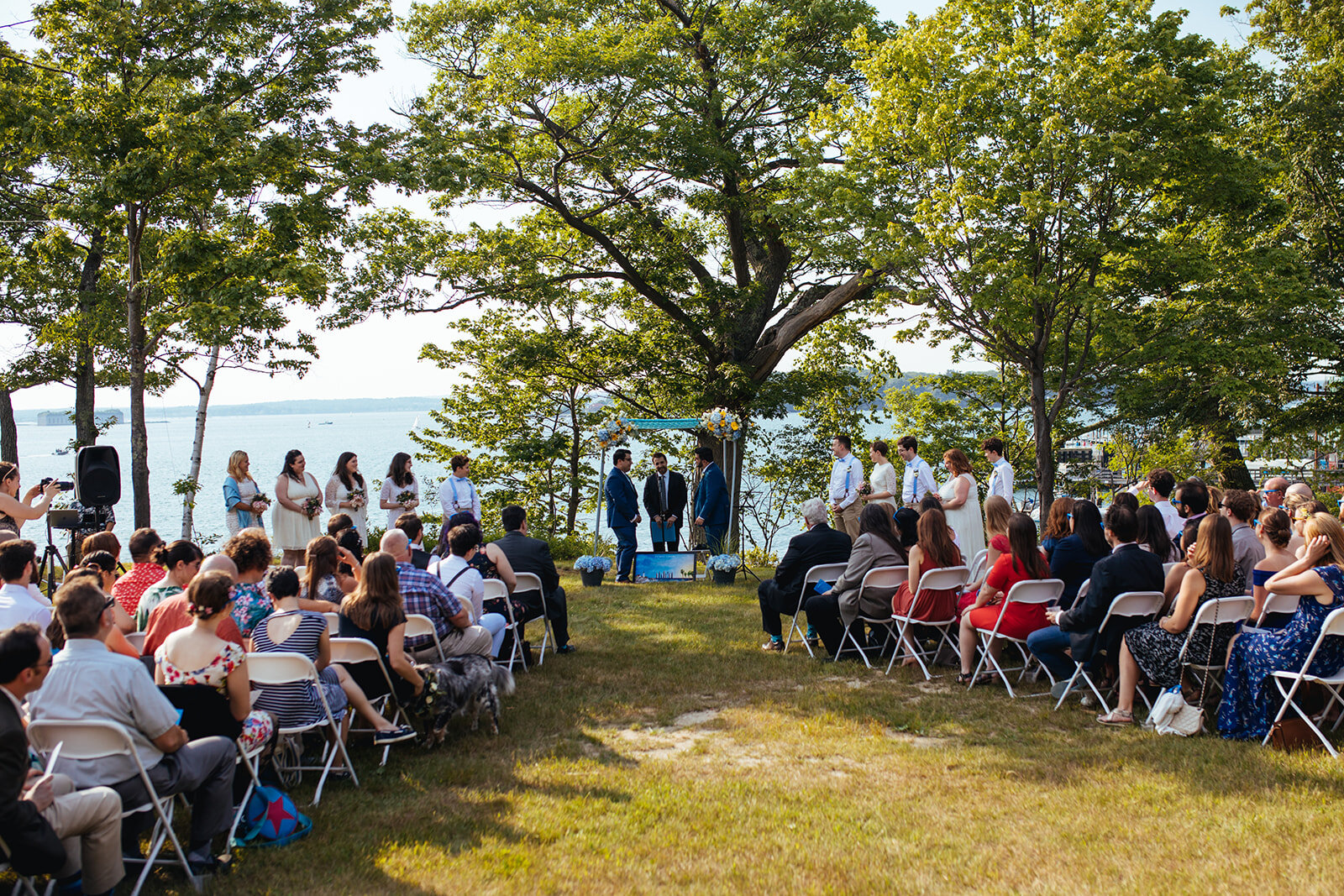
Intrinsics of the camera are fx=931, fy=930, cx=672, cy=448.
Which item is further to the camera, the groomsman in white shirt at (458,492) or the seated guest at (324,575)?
the groomsman in white shirt at (458,492)

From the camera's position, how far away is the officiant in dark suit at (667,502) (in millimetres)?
12516

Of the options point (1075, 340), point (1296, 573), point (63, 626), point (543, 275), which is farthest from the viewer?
point (543, 275)

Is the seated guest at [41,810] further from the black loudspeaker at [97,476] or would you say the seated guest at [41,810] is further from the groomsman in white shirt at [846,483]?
the groomsman in white shirt at [846,483]

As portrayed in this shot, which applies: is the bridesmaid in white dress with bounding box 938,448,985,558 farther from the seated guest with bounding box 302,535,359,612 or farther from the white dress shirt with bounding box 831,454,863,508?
the seated guest with bounding box 302,535,359,612

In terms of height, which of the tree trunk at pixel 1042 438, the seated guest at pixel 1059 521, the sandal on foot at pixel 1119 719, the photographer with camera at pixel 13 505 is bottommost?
the sandal on foot at pixel 1119 719

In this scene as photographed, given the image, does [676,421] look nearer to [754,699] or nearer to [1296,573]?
[754,699]

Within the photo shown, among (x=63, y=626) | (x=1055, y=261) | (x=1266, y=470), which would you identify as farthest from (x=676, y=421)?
(x=1266, y=470)

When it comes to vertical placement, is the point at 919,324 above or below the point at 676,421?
above

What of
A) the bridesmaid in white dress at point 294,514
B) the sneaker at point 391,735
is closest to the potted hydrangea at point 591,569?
the bridesmaid in white dress at point 294,514

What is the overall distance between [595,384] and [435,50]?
6875mm

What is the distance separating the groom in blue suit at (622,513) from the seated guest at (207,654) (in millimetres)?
8033

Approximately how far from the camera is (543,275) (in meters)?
17.1

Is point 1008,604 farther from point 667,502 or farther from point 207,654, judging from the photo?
point 667,502

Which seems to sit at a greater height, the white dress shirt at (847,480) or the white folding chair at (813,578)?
the white dress shirt at (847,480)
